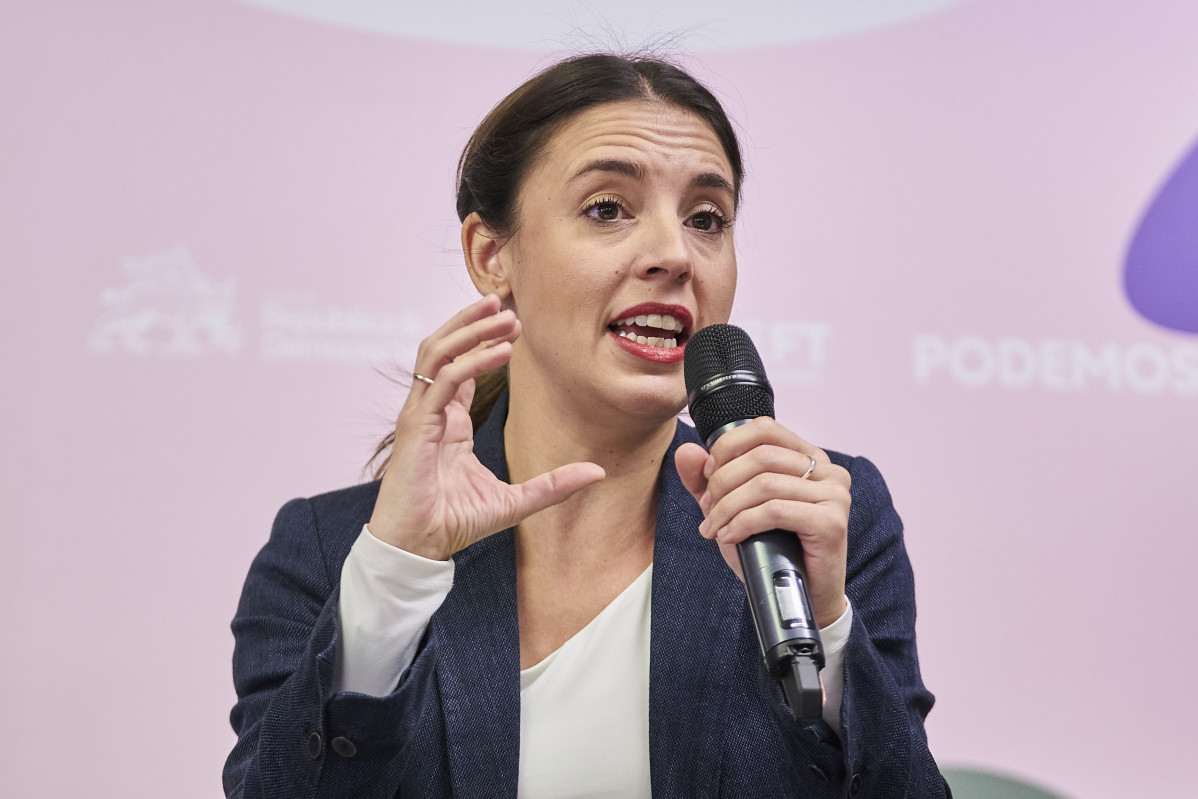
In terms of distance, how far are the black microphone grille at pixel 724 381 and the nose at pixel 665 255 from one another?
0.88 feet

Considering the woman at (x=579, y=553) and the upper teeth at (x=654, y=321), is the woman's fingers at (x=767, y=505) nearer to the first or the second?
the woman at (x=579, y=553)

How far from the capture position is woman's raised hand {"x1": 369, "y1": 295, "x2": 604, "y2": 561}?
48.0 inches

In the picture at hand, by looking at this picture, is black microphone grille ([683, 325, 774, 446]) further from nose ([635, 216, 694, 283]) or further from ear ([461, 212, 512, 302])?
ear ([461, 212, 512, 302])

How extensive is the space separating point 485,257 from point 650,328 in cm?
37

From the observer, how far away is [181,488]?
2.31 meters

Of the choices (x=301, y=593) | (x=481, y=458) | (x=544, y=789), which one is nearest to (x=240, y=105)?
(x=481, y=458)

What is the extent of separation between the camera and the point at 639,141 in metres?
1.54

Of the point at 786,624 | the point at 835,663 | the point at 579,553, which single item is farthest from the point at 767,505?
the point at 579,553

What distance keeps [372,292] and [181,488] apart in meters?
0.59

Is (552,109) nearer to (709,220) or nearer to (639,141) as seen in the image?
(639,141)

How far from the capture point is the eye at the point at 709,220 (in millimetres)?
1571

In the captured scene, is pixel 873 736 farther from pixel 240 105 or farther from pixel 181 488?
pixel 240 105

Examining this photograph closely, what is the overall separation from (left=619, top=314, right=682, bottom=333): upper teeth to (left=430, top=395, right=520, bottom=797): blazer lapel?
37 centimetres

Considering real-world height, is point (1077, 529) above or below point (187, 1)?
below
